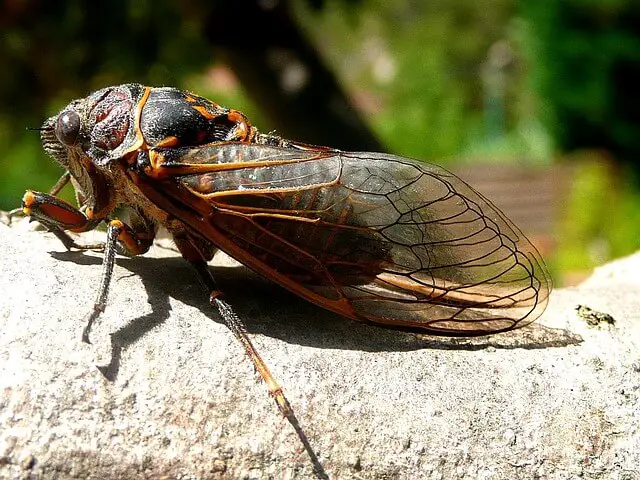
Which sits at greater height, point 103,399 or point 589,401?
point 589,401

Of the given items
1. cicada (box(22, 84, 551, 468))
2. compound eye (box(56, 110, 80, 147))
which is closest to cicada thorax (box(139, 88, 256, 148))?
cicada (box(22, 84, 551, 468))

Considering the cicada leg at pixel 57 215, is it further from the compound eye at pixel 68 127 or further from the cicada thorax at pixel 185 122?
the cicada thorax at pixel 185 122

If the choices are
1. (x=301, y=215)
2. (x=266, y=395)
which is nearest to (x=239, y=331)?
(x=266, y=395)

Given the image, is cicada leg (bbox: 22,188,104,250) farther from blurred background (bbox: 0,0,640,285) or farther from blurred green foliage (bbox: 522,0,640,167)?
blurred green foliage (bbox: 522,0,640,167)

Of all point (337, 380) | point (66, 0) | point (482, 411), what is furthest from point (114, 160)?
point (66, 0)

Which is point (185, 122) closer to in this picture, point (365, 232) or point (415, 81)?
point (365, 232)

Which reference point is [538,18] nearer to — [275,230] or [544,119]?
[544,119]
